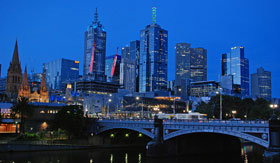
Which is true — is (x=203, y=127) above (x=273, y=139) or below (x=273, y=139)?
above

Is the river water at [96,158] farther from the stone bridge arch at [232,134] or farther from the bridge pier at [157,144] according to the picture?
the stone bridge arch at [232,134]

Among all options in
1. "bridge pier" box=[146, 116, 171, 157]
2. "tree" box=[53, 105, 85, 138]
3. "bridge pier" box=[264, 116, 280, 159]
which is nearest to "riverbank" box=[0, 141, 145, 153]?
"tree" box=[53, 105, 85, 138]

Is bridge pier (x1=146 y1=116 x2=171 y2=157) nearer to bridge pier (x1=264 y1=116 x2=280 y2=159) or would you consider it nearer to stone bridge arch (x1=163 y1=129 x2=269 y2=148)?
stone bridge arch (x1=163 y1=129 x2=269 y2=148)

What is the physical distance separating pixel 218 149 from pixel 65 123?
4537 centimetres

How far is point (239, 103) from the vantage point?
140 meters

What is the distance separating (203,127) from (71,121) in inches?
1749

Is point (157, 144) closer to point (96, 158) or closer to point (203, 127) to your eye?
point (203, 127)

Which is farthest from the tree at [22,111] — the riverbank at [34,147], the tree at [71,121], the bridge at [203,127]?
the bridge at [203,127]

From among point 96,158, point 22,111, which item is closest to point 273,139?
point 96,158

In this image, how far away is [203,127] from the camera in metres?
65.4

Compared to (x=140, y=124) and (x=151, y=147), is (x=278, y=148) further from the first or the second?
(x=140, y=124)

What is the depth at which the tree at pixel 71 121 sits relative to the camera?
93.8 metres

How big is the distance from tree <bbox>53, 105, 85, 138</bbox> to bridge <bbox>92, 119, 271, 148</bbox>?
264 inches

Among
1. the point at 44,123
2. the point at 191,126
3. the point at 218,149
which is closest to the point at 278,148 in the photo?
the point at 191,126
